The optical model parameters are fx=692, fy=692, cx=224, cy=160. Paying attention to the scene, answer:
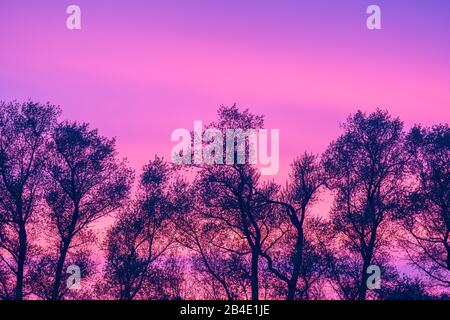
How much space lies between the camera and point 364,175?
57531mm

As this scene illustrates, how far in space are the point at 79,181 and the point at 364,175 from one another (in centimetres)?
2413

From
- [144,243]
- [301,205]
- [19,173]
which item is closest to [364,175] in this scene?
[301,205]

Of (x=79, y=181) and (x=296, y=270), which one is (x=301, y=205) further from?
(x=79, y=181)

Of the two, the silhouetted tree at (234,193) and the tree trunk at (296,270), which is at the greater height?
the silhouetted tree at (234,193)

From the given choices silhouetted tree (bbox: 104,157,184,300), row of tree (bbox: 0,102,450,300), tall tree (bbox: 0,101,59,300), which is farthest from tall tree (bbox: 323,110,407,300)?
tall tree (bbox: 0,101,59,300)

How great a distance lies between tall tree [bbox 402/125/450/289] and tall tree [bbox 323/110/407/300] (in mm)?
1281

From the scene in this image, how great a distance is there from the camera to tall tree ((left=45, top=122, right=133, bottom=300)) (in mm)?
58531

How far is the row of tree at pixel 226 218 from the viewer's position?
55.8m

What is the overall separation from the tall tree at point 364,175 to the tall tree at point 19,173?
2447 cm

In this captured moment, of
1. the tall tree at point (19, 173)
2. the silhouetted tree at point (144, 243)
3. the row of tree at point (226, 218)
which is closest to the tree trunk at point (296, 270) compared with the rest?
the row of tree at point (226, 218)

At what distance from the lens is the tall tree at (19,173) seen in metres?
57.0

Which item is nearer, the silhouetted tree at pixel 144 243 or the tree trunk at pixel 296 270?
the tree trunk at pixel 296 270

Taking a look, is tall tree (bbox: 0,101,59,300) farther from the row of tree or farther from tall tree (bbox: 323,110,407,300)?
tall tree (bbox: 323,110,407,300)

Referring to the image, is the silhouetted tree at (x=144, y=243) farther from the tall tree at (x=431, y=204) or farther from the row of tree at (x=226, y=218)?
the tall tree at (x=431, y=204)
